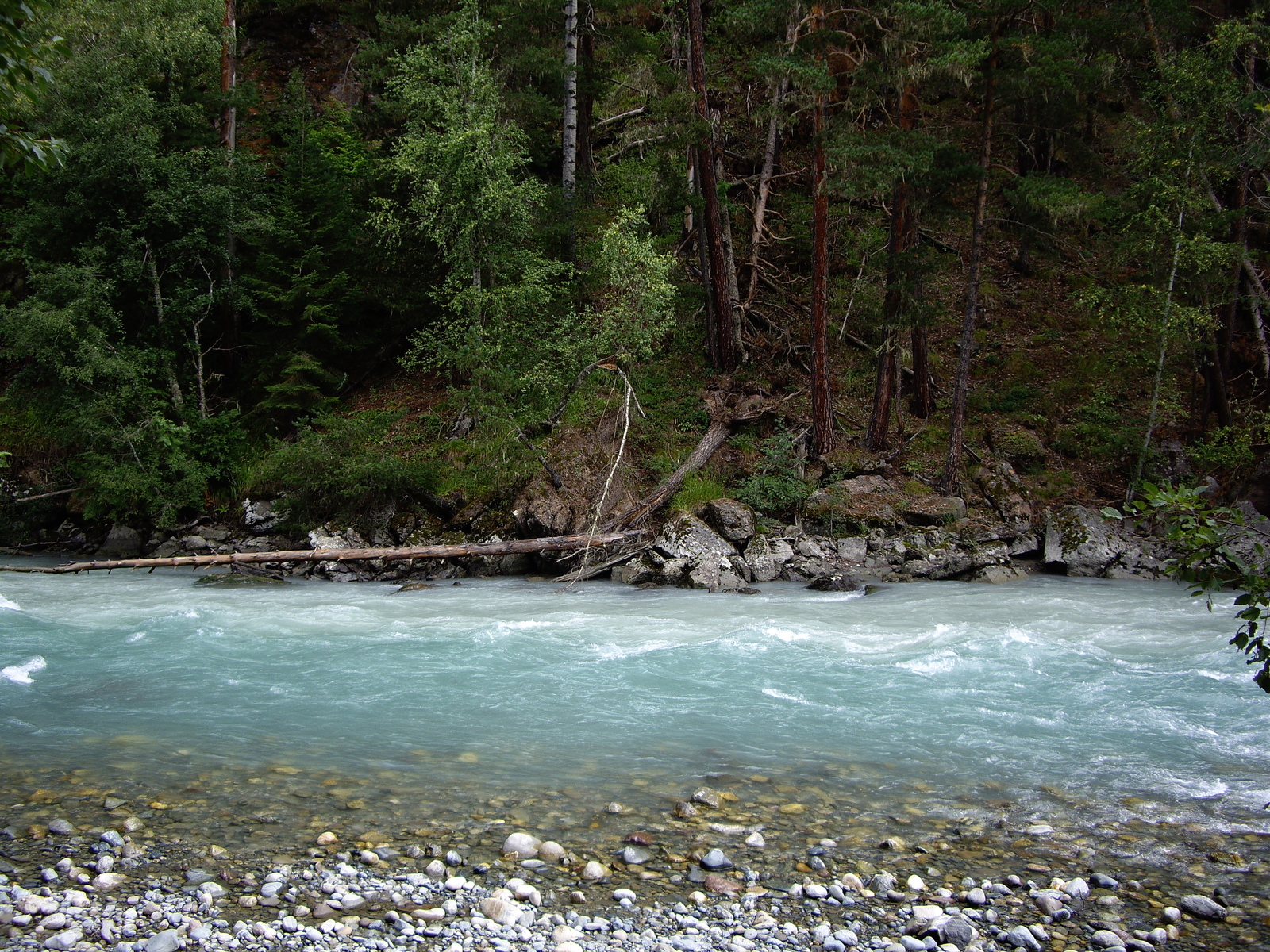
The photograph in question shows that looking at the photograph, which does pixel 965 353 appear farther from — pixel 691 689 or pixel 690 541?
pixel 691 689

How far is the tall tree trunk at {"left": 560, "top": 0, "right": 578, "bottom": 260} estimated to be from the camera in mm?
21391

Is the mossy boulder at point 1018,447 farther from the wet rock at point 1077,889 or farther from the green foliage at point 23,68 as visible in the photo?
the green foliage at point 23,68

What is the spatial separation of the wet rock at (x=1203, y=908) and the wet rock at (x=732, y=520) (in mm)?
11398

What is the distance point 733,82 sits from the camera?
1026 inches

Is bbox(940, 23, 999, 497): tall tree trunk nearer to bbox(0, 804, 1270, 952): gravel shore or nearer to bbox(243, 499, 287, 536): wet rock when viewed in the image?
bbox(0, 804, 1270, 952): gravel shore

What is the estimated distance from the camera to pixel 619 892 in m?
4.47

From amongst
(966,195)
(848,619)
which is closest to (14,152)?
(848,619)

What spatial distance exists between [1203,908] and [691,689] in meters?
4.91

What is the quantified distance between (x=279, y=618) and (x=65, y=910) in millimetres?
8370

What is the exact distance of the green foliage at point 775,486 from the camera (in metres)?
16.5

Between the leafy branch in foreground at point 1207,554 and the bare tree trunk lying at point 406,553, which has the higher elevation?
the leafy branch in foreground at point 1207,554

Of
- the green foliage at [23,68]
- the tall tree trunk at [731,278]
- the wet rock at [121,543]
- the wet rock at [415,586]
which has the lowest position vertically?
the wet rock at [415,586]

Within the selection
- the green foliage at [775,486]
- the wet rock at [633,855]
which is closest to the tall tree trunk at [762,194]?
the green foliage at [775,486]

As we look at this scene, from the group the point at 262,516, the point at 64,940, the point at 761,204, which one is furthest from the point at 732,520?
the point at 64,940
